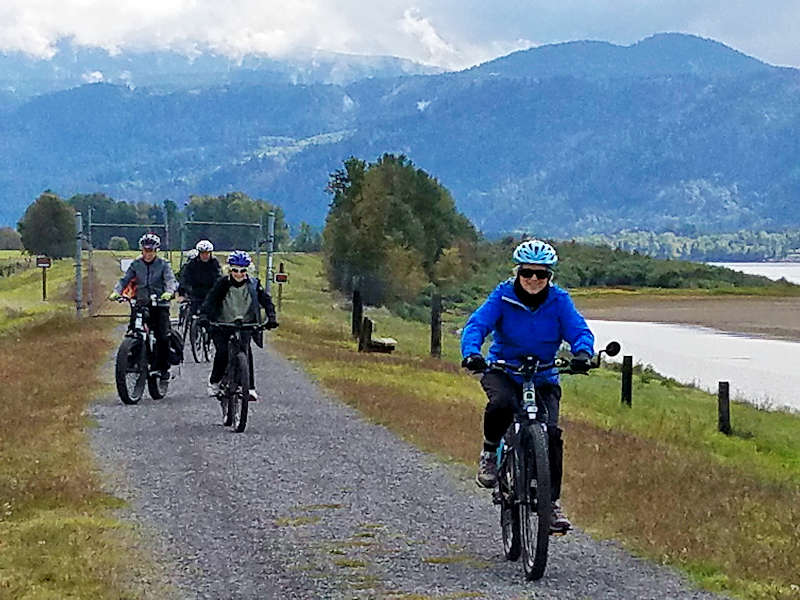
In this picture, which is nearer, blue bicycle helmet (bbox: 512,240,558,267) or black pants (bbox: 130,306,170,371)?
blue bicycle helmet (bbox: 512,240,558,267)

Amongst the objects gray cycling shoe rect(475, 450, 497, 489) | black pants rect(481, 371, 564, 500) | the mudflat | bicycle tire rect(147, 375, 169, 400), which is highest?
black pants rect(481, 371, 564, 500)

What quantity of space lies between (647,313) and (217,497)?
84004 millimetres

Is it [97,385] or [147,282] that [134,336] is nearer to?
[147,282]

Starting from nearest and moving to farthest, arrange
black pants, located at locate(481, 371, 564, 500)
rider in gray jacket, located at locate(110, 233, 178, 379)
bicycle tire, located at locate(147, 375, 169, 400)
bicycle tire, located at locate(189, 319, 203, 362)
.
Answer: black pants, located at locate(481, 371, 564, 500)
rider in gray jacket, located at locate(110, 233, 178, 379)
bicycle tire, located at locate(147, 375, 169, 400)
bicycle tire, located at locate(189, 319, 203, 362)

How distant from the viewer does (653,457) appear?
13836 millimetres

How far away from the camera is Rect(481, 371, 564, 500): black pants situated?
8.20 meters

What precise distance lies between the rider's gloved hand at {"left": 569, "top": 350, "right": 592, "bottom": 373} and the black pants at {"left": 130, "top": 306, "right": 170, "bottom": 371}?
9690 millimetres

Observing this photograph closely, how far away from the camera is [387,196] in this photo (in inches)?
3155

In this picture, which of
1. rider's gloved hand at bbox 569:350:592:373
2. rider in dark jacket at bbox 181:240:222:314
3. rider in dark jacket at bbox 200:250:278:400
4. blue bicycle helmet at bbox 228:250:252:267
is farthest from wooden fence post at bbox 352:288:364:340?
rider's gloved hand at bbox 569:350:592:373

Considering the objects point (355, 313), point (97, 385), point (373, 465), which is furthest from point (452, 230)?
point (373, 465)

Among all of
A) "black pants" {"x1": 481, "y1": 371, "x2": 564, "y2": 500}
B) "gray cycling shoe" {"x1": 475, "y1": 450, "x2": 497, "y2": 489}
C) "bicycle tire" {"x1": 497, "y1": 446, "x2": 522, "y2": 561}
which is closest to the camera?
"black pants" {"x1": 481, "y1": 371, "x2": 564, "y2": 500}

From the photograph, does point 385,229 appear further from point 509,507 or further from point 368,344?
point 509,507

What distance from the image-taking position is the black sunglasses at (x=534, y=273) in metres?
8.12

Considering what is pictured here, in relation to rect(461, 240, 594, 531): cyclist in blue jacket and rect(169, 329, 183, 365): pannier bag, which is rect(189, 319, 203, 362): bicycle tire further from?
rect(461, 240, 594, 531): cyclist in blue jacket
